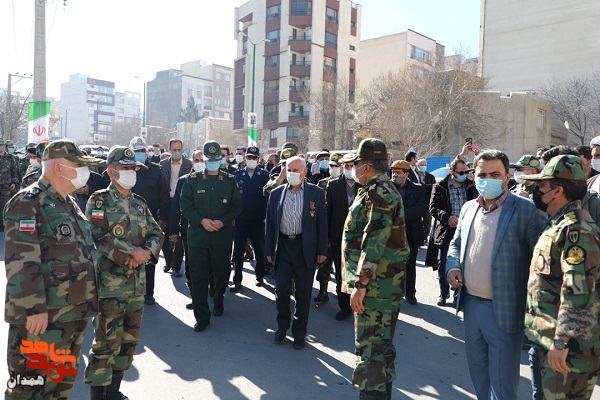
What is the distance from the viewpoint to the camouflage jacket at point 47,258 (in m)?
2.98

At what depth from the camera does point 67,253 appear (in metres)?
3.21

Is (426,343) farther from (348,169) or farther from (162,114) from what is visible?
(162,114)

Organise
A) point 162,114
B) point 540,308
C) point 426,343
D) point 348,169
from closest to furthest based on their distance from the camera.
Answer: point 540,308 < point 426,343 < point 348,169 < point 162,114

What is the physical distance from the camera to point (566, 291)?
2734 millimetres

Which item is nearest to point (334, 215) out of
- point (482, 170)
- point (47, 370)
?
point (482, 170)

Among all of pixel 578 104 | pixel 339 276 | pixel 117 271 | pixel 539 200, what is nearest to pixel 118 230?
pixel 117 271

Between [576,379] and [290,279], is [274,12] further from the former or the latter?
[576,379]

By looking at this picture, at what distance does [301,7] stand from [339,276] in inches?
2065

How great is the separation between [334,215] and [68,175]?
4.25 meters

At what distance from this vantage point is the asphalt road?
4.34 metres

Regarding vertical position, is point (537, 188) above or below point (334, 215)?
above

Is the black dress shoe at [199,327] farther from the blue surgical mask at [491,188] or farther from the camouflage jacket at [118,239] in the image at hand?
the blue surgical mask at [491,188]

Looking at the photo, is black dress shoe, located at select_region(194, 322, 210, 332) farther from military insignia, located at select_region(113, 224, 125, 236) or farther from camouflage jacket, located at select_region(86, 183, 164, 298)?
military insignia, located at select_region(113, 224, 125, 236)

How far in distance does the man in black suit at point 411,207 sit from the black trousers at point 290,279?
2135 millimetres
